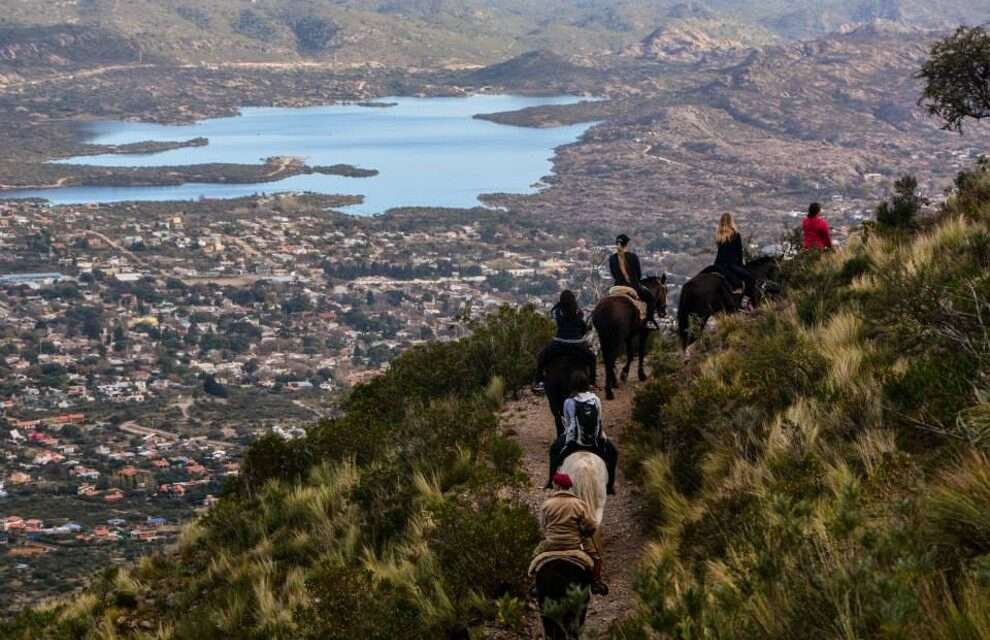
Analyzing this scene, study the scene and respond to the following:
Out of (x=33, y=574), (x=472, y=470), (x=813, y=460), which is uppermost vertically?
(x=813, y=460)

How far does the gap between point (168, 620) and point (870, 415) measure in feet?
22.8

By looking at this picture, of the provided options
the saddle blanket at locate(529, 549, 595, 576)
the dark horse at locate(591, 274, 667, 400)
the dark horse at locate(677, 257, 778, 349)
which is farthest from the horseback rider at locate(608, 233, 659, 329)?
the saddle blanket at locate(529, 549, 595, 576)

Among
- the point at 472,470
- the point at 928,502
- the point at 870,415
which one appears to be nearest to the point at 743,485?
the point at 870,415

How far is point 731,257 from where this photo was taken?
48.3 ft

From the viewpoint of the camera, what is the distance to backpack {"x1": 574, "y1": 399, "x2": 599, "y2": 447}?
8594 millimetres

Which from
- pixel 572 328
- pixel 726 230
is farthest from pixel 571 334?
pixel 726 230

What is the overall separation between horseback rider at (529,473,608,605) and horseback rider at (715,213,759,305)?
7901 mm

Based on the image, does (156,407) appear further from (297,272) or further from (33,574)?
(297,272)

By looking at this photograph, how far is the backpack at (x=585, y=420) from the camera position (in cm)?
859

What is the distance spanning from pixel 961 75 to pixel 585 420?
1760 centimetres

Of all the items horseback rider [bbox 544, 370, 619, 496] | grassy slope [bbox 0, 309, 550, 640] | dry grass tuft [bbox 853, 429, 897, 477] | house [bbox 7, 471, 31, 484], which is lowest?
house [bbox 7, 471, 31, 484]

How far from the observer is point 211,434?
171 feet

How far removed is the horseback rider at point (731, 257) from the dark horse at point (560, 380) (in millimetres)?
4376

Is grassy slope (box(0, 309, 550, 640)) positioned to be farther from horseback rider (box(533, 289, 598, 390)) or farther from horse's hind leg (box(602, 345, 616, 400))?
horse's hind leg (box(602, 345, 616, 400))
